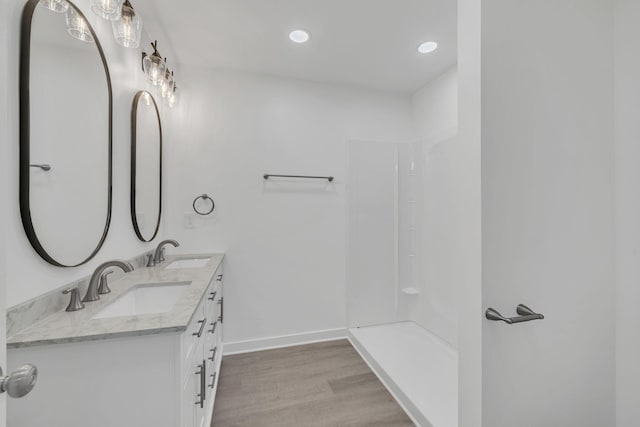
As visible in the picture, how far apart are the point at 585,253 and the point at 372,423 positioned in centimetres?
148

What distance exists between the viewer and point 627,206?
3.64ft

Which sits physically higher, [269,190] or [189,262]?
[269,190]

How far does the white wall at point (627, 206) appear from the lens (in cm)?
108

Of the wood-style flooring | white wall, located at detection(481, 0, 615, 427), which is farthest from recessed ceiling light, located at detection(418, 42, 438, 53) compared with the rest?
the wood-style flooring

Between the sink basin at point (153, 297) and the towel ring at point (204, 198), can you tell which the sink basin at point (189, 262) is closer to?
the towel ring at point (204, 198)

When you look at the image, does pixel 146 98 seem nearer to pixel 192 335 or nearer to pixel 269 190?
pixel 269 190

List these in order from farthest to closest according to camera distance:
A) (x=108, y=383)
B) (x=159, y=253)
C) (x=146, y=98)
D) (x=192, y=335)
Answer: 1. (x=159, y=253)
2. (x=146, y=98)
3. (x=192, y=335)
4. (x=108, y=383)

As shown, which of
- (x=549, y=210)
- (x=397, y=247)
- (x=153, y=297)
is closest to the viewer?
(x=549, y=210)

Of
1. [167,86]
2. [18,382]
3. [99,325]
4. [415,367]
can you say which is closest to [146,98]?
[167,86]

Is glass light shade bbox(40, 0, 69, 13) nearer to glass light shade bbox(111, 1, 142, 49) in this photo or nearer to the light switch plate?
glass light shade bbox(111, 1, 142, 49)

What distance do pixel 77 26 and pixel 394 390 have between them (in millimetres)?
2736

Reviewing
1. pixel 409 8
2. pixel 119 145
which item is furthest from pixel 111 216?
pixel 409 8

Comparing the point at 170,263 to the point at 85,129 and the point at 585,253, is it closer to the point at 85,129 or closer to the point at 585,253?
the point at 85,129

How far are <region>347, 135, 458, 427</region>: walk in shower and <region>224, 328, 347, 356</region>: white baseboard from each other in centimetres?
19
